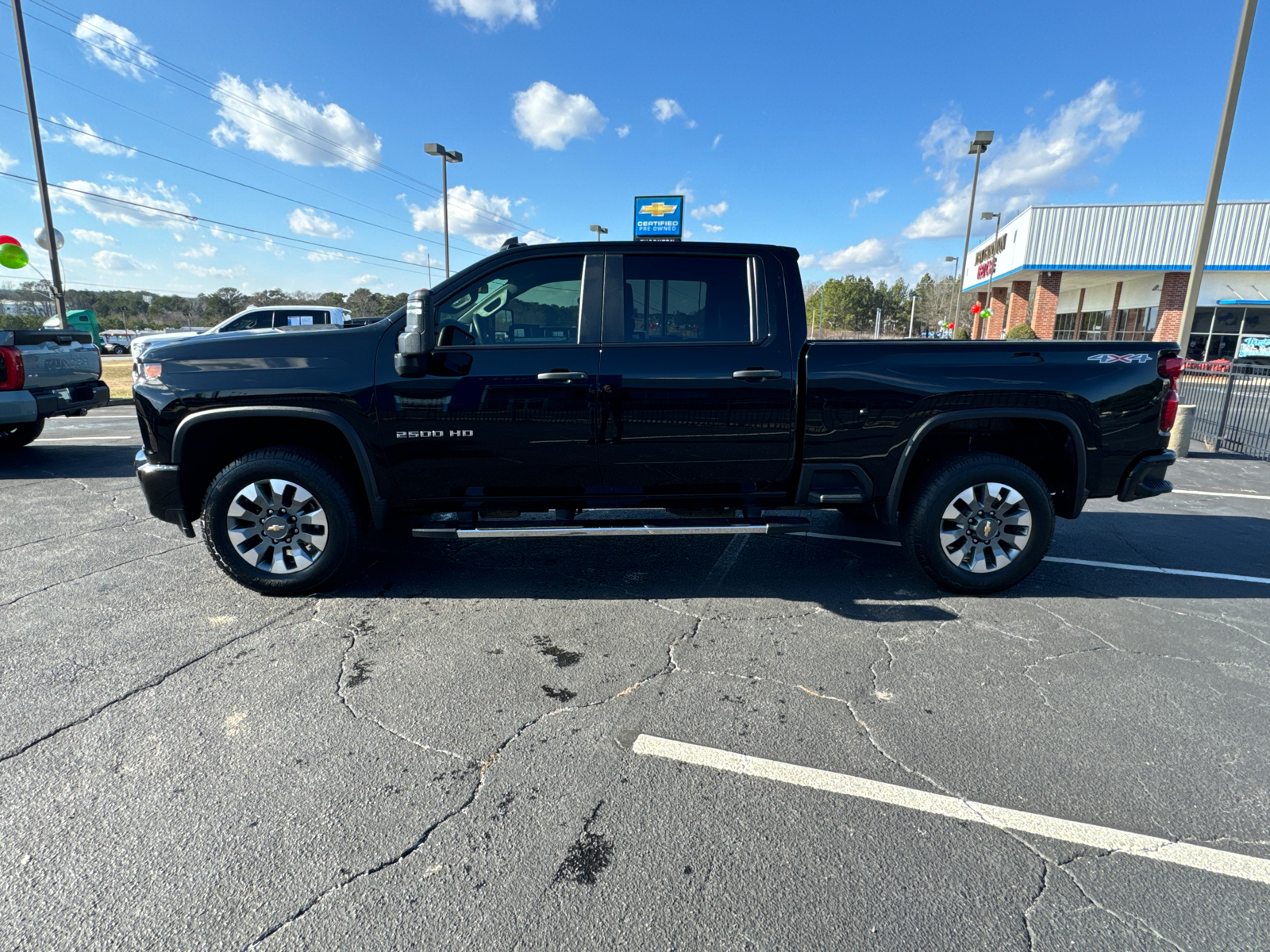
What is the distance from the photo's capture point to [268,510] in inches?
159

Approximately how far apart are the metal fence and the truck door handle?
969 centimetres

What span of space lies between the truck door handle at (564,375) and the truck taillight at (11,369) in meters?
6.91

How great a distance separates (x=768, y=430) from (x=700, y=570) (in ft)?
3.95

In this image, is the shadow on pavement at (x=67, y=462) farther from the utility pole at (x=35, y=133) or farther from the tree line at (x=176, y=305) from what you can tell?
the tree line at (x=176, y=305)

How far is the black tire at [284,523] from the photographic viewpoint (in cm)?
396

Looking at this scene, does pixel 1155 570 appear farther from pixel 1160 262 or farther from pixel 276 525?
pixel 1160 262

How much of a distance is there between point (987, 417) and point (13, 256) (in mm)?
19077

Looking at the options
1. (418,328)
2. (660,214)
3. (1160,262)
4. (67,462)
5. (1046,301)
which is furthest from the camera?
(1046,301)

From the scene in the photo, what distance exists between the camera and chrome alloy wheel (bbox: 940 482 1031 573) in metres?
4.14

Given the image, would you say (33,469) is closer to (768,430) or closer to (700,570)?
(700,570)

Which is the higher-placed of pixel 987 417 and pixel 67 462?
pixel 987 417

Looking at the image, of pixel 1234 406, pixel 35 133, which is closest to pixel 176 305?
pixel 35 133

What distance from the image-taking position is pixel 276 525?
405 centimetres

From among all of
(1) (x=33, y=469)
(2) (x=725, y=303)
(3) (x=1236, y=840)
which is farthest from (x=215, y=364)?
(1) (x=33, y=469)
